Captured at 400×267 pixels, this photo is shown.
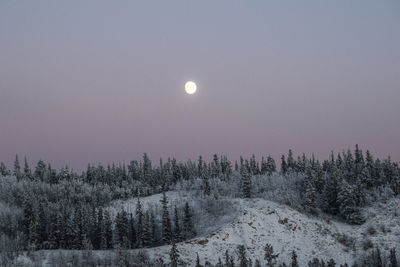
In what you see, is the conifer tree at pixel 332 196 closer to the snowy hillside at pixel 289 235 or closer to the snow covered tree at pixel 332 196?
the snow covered tree at pixel 332 196

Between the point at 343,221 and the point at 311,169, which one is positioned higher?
the point at 311,169

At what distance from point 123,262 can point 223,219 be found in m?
43.7

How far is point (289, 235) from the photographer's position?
128375mm

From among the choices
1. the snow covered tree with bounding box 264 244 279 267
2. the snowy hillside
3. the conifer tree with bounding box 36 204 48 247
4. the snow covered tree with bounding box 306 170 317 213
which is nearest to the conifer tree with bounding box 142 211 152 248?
the snowy hillside

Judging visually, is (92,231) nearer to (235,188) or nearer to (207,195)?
(207,195)

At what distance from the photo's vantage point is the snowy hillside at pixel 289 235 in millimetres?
116625

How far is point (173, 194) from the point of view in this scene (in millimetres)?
181625

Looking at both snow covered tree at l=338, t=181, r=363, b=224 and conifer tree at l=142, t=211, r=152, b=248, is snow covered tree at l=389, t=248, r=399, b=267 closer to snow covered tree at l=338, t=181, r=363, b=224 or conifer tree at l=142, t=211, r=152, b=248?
snow covered tree at l=338, t=181, r=363, b=224

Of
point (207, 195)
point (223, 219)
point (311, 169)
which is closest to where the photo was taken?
point (223, 219)

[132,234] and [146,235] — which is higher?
[146,235]

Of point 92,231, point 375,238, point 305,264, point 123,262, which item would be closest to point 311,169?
point 375,238

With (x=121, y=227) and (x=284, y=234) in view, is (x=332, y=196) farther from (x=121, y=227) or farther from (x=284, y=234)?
(x=121, y=227)

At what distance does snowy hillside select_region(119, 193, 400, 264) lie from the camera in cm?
11662

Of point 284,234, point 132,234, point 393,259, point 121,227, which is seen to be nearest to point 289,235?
point 284,234
